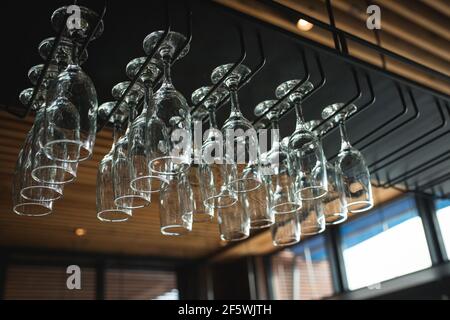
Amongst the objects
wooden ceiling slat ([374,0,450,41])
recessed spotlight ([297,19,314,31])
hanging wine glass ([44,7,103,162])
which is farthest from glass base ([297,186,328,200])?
wooden ceiling slat ([374,0,450,41])

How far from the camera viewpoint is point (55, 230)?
481 cm

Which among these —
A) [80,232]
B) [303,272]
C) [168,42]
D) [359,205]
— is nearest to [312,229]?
[359,205]

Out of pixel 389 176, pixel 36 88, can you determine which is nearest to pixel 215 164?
pixel 36 88

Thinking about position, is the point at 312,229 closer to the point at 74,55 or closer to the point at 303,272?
the point at 74,55

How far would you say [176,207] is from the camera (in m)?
1.34

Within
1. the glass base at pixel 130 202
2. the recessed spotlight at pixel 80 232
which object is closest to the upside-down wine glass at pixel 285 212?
the glass base at pixel 130 202

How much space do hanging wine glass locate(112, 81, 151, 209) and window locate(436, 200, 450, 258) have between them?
3.35 metres

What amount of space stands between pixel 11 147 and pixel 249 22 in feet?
6.88

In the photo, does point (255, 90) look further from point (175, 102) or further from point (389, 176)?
point (389, 176)

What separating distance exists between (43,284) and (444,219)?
4.00 metres

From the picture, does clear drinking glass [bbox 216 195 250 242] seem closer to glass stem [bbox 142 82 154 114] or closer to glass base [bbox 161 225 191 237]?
glass base [bbox 161 225 191 237]

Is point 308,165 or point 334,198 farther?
point 334,198

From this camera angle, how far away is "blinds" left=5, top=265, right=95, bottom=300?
17.2 ft

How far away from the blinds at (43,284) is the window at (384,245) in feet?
9.20
